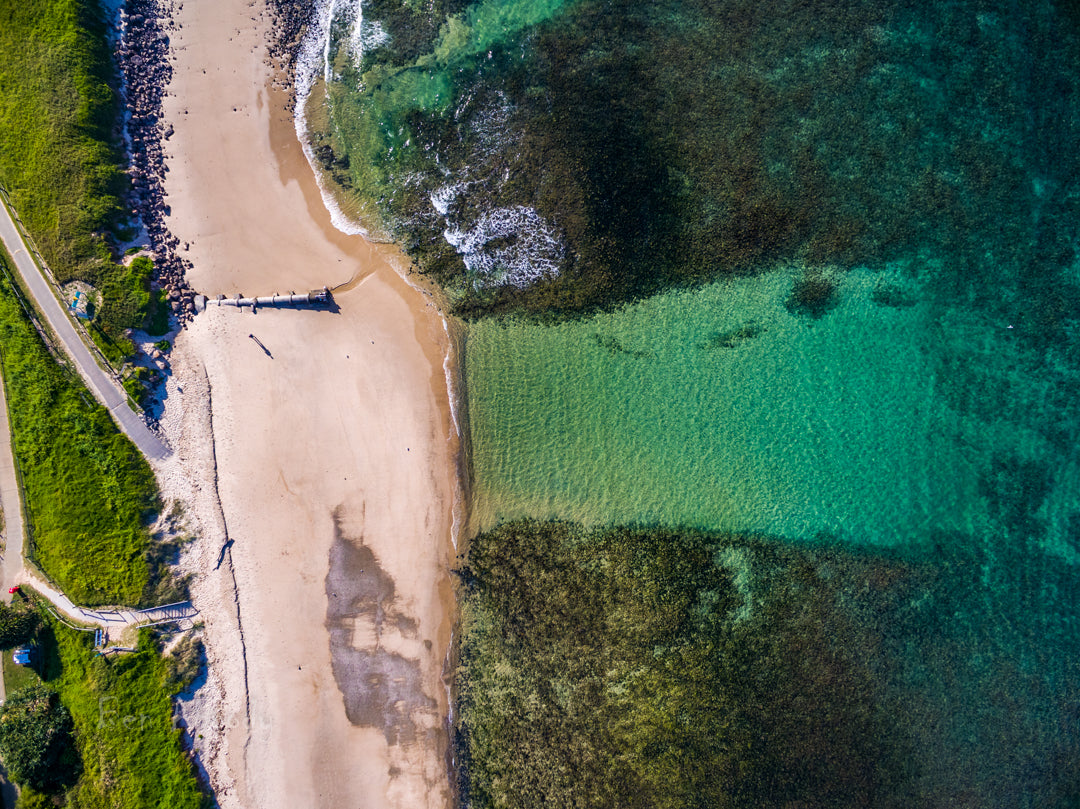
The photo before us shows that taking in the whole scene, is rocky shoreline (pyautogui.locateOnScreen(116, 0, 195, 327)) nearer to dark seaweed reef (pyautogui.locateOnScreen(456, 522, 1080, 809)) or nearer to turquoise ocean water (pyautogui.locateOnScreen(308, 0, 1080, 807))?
turquoise ocean water (pyautogui.locateOnScreen(308, 0, 1080, 807))

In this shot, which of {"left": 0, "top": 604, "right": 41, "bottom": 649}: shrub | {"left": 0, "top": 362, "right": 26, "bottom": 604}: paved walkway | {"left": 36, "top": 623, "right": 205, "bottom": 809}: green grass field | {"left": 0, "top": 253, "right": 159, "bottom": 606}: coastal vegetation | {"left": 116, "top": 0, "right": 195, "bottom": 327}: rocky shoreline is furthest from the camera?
{"left": 116, "top": 0, "right": 195, "bottom": 327}: rocky shoreline

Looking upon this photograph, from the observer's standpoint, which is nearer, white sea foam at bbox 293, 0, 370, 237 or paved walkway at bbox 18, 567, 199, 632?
paved walkway at bbox 18, 567, 199, 632

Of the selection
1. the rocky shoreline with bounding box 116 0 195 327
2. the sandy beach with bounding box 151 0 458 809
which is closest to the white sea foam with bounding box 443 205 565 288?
the sandy beach with bounding box 151 0 458 809

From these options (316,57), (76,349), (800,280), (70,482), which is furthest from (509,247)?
(70,482)

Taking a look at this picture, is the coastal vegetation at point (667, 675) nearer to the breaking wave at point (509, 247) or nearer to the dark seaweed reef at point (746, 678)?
the dark seaweed reef at point (746, 678)

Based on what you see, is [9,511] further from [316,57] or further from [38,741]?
[316,57]

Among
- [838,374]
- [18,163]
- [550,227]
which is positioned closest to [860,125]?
[838,374]

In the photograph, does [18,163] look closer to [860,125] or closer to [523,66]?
[523,66]
